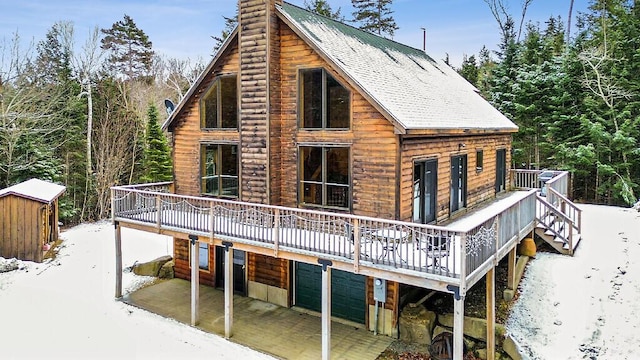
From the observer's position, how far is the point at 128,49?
3847 cm

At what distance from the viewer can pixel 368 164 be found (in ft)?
36.7

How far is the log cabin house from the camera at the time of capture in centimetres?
1006

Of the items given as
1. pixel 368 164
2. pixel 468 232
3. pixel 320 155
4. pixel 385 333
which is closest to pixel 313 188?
pixel 320 155

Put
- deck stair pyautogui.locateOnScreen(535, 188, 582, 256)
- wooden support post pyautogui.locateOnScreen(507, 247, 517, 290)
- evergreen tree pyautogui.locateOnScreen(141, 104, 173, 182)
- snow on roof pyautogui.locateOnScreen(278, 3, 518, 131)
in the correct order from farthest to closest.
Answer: evergreen tree pyautogui.locateOnScreen(141, 104, 173, 182), deck stair pyautogui.locateOnScreen(535, 188, 582, 256), wooden support post pyautogui.locateOnScreen(507, 247, 517, 290), snow on roof pyautogui.locateOnScreen(278, 3, 518, 131)

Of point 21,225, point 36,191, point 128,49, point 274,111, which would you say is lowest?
point 21,225

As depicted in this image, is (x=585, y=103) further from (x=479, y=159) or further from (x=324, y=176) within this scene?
(x=324, y=176)

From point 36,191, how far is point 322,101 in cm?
1361

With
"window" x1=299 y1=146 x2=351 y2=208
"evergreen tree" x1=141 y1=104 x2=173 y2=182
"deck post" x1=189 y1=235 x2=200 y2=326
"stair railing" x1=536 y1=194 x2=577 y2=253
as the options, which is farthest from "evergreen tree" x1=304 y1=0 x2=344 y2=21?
"deck post" x1=189 y1=235 x2=200 y2=326

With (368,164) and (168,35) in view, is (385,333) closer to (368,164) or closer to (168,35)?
(368,164)

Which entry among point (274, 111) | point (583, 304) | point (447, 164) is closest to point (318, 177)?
point (274, 111)

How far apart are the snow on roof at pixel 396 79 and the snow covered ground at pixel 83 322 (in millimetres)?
6841

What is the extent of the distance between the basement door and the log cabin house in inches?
1.7

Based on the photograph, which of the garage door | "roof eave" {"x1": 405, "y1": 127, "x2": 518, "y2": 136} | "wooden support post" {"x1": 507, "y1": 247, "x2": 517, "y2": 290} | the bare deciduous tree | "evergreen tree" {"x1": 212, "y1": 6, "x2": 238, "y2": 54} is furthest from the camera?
"evergreen tree" {"x1": 212, "y1": 6, "x2": 238, "y2": 54}

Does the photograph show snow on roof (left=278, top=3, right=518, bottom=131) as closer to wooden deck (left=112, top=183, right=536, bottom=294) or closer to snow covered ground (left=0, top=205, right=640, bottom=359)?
wooden deck (left=112, top=183, right=536, bottom=294)
